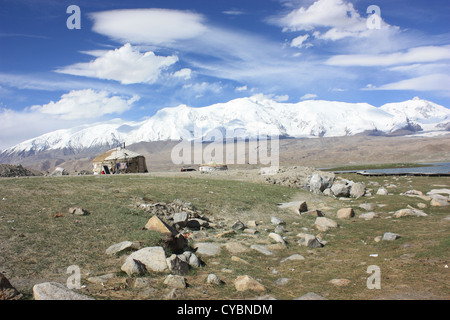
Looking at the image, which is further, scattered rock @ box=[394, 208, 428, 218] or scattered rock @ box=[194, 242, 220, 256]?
scattered rock @ box=[394, 208, 428, 218]

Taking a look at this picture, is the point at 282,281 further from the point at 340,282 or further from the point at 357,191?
the point at 357,191

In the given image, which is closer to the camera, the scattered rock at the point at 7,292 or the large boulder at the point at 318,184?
the scattered rock at the point at 7,292

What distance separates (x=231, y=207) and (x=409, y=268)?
8.89 m

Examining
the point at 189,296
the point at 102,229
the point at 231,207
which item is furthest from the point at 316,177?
the point at 189,296

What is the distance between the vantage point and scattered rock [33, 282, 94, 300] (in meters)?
4.94

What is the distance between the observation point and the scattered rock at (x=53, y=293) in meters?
4.94

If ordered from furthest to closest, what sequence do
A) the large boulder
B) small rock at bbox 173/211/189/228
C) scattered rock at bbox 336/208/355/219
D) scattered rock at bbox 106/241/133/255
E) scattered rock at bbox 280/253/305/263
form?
the large boulder → scattered rock at bbox 336/208/355/219 → small rock at bbox 173/211/189/228 → scattered rock at bbox 280/253/305/263 → scattered rock at bbox 106/241/133/255

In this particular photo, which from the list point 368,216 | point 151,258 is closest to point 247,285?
point 151,258

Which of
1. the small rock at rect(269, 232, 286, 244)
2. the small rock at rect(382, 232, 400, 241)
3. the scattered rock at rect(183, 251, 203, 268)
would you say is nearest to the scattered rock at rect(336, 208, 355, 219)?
the small rock at rect(382, 232, 400, 241)

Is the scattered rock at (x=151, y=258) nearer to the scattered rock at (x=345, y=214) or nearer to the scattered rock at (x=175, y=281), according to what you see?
the scattered rock at (x=175, y=281)

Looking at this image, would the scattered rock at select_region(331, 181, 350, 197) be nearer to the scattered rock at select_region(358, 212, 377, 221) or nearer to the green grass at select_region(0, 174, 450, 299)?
the green grass at select_region(0, 174, 450, 299)

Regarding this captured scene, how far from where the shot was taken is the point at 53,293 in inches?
196

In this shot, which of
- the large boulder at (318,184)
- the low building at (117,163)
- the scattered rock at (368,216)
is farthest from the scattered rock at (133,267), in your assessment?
the low building at (117,163)
